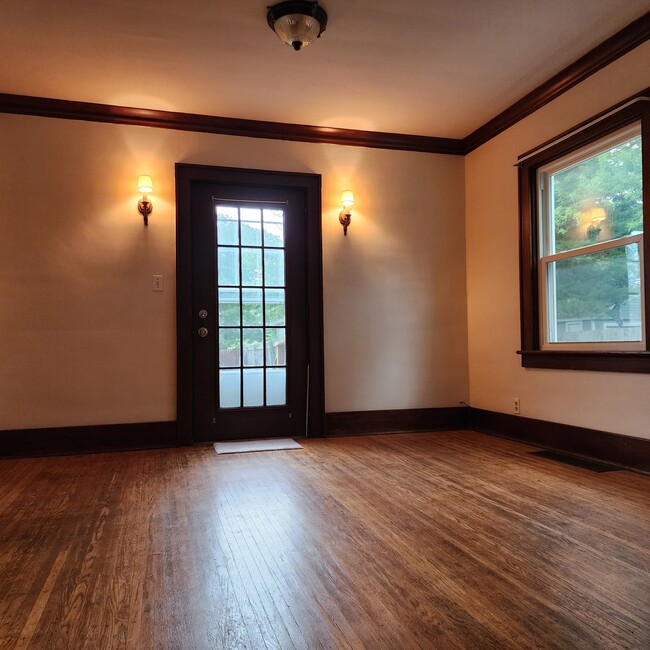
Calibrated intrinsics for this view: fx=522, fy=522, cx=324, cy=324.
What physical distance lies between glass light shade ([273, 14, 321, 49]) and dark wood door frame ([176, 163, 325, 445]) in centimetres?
138

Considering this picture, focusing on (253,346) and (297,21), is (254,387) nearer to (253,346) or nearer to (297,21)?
(253,346)

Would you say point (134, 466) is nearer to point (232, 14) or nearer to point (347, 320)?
point (347, 320)

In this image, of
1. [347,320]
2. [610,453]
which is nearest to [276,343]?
[347,320]

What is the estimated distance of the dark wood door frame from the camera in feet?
13.0

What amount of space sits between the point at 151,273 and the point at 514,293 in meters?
2.80

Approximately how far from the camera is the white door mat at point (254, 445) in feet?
12.3

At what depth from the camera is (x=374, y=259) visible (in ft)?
14.7

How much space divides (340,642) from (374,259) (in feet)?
11.4

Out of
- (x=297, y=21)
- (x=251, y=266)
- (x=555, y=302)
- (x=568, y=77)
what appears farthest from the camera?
(x=251, y=266)

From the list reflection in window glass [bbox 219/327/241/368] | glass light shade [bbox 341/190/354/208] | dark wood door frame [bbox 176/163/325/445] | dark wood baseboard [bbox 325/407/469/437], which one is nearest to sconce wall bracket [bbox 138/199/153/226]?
dark wood door frame [bbox 176/163/325/445]

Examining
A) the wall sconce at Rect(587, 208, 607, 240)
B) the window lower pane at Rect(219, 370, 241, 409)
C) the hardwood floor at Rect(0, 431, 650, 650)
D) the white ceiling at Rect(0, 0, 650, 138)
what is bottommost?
the hardwood floor at Rect(0, 431, 650, 650)

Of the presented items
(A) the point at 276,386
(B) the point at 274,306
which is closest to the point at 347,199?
(B) the point at 274,306

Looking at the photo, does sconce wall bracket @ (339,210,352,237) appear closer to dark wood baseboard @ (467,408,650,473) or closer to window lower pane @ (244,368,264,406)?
window lower pane @ (244,368,264,406)

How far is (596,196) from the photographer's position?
132 inches
